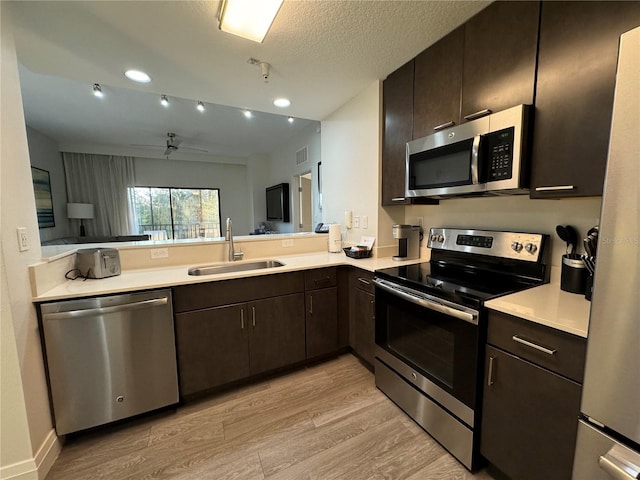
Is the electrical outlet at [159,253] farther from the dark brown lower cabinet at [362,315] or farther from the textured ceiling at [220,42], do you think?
the dark brown lower cabinet at [362,315]

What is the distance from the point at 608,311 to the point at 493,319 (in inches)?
19.3

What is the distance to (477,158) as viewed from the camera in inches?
60.0

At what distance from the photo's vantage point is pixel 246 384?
212cm

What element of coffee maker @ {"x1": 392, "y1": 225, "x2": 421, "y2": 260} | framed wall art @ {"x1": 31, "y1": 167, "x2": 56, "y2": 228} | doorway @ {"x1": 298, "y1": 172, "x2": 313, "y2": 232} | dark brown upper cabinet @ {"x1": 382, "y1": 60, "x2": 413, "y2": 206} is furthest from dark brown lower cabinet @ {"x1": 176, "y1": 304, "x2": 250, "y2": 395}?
framed wall art @ {"x1": 31, "y1": 167, "x2": 56, "y2": 228}

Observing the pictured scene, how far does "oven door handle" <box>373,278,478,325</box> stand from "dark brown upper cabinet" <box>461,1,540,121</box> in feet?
3.54

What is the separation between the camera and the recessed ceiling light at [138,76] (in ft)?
6.77

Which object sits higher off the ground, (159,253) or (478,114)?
(478,114)

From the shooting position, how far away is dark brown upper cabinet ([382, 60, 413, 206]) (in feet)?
6.75

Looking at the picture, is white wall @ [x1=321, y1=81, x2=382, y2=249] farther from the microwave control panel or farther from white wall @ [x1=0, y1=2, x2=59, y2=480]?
white wall @ [x1=0, y1=2, x2=59, y2=480]

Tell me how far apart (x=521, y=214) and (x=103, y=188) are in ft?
23.5

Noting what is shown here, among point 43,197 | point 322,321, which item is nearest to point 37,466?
point 322,321

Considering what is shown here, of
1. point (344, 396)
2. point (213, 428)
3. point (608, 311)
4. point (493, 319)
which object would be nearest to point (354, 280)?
point (344, 396)

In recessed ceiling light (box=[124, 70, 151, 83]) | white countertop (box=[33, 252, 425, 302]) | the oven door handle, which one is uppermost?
recessed ceiling light (box=[124, 70, 151, 83])

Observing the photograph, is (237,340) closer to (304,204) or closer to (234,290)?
(234,290)
